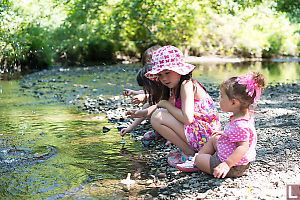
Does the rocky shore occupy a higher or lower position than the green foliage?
lower

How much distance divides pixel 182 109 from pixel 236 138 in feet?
2.33

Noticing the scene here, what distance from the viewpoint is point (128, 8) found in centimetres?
1761

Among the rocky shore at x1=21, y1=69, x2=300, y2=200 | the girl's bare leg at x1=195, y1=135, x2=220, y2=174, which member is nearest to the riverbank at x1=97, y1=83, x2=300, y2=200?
the rocky shore at x1=21, y1=69, x2=300, y2=200

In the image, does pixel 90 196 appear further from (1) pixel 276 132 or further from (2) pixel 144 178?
(1) pixel 276 132

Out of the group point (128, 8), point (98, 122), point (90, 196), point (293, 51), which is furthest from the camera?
point (293, 51)

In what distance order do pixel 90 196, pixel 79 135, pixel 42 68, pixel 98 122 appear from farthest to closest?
pixel 42 68
pixel 98 122
pixel 79 135
pixel 90 196

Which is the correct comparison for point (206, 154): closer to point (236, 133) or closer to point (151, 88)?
point (236, 133)

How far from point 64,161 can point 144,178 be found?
107 centimetres

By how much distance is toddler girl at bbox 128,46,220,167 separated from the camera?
357cm

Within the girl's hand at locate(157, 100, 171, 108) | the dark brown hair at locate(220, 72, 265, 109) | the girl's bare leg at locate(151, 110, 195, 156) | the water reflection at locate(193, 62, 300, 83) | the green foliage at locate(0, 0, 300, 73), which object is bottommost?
the water reflection at locate(193, 62, 300, 83)

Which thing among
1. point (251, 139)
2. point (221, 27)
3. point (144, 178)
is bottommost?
point (144, 178)

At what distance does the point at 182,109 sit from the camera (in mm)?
3570

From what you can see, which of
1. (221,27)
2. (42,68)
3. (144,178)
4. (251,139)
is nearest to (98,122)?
(144,178)

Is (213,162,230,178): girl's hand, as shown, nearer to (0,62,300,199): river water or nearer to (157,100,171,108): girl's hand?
(0,62,300,199): river water
